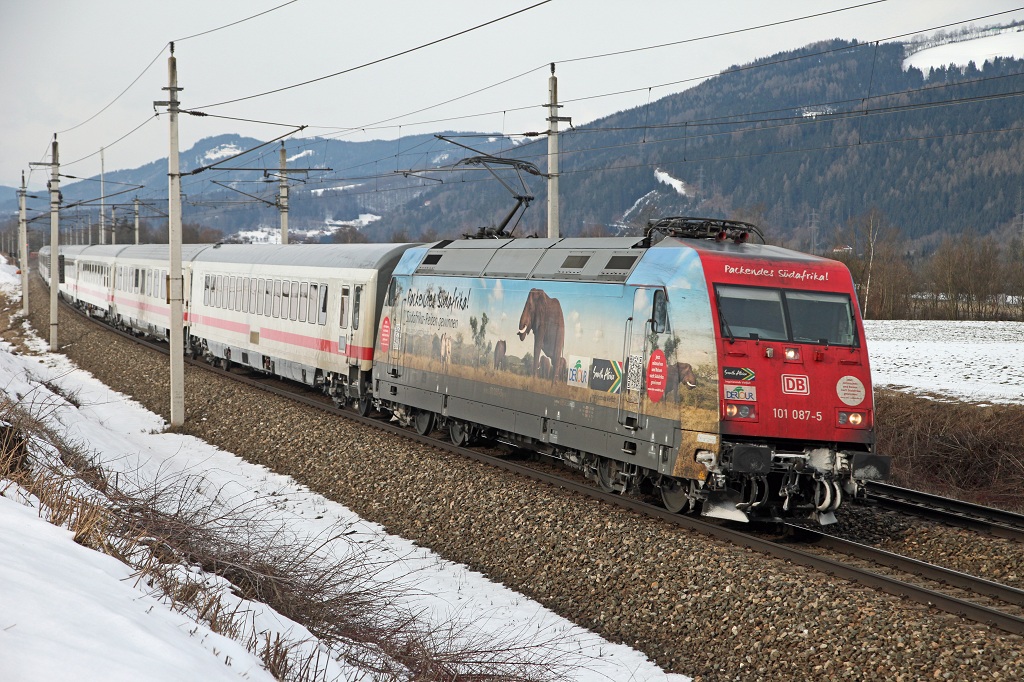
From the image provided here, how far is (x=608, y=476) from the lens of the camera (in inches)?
508

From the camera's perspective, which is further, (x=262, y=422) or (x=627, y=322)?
(x=262, y=422)

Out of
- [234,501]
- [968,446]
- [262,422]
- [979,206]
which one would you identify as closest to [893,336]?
[968,446]

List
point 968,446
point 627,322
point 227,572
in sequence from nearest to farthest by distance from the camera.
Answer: point 227,572, point 627,322, point 968,446

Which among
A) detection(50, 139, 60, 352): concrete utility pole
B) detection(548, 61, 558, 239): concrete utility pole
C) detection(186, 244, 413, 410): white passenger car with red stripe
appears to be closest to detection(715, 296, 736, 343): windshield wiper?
detection(548, 61, 558, 239): concrete utility pole

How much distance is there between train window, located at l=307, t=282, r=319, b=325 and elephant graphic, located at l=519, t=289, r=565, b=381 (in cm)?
891

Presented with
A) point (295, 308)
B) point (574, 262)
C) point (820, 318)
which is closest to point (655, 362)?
point (820, 318)

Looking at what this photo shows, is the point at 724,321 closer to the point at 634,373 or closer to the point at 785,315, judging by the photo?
the point at 785,315

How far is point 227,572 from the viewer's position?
7902 millimetres

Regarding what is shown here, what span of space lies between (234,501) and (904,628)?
10.4 m

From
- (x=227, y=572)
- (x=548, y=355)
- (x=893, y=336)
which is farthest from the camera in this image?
(x=893, y=336)

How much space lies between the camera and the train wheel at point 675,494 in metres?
11.5

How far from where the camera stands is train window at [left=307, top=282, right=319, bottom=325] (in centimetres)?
2201

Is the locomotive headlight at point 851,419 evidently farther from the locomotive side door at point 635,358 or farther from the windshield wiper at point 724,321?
the locomotive side door at point 635,358

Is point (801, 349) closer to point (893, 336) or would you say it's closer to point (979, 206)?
point (893, 336)
